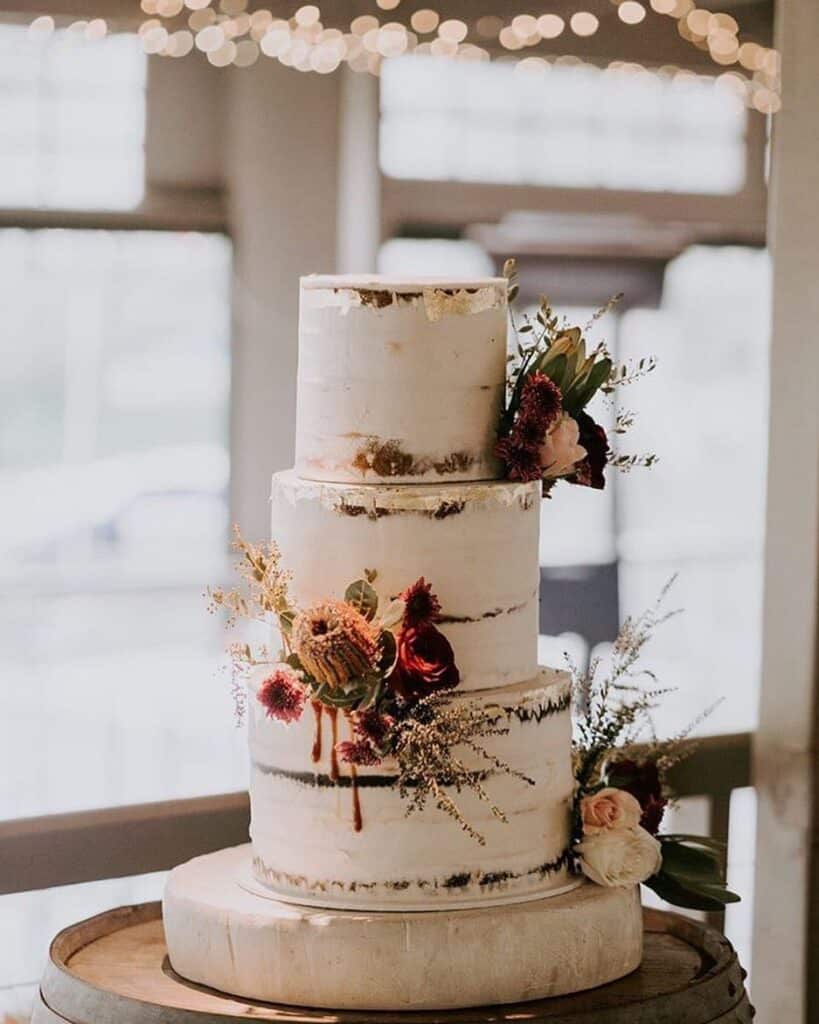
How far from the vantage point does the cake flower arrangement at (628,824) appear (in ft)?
6.28

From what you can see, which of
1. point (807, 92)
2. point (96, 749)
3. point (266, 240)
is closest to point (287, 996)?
point (807, 92)

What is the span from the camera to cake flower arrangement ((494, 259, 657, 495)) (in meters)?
1.87

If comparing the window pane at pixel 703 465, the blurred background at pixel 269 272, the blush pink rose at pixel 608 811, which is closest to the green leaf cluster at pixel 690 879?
the blush pink rose at pixel 608 811

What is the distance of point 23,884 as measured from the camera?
2467 mm

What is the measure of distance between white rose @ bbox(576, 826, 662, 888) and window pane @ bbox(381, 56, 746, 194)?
6427mm

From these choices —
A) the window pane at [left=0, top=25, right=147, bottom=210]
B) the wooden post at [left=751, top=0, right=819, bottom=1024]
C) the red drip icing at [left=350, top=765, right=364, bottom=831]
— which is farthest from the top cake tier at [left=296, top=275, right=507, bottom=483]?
the window pane at [left=0, top=25, right=147, bottom=210]

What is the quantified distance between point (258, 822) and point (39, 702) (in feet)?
17.4

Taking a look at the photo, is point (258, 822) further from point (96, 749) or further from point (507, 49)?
point (507, 49)

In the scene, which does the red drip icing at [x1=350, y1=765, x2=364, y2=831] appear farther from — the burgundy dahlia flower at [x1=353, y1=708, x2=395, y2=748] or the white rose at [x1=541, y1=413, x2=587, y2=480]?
the white rose at [x1=541, y1=413, x2=587, y2=480]

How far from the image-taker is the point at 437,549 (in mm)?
1828

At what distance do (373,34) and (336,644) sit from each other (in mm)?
6091

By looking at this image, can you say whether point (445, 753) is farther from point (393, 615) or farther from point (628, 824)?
point (628, 824)

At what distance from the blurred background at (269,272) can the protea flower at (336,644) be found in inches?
207

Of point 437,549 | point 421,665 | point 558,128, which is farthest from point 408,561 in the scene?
point 558,128
